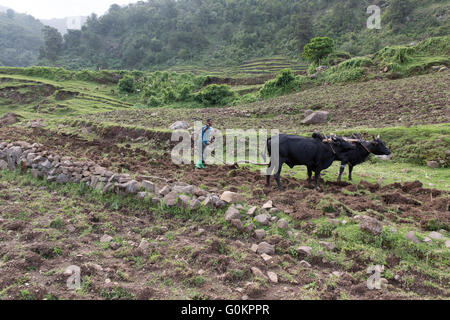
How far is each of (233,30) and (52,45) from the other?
50970 mm

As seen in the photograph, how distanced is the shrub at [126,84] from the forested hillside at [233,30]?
105 ft

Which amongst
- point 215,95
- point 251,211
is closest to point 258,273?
point 251,211

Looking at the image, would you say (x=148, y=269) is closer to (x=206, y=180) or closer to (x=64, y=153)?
(x=206, y=180)

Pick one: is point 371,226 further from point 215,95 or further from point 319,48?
point 319,48

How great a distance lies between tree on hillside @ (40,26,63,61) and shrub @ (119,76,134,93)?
52791mm

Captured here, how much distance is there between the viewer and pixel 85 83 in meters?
41.1

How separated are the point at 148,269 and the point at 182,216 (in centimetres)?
181

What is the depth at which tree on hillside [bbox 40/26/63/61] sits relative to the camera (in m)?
78.1

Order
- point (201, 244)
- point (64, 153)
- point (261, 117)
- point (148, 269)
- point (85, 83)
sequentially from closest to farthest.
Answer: point (148, 269), point (201, 244), point (64, 153), point (261, 117), point (85, 83)

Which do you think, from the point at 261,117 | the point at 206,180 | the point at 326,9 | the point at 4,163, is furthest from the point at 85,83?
the point at 326,9

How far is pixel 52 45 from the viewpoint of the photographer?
79.3 meters

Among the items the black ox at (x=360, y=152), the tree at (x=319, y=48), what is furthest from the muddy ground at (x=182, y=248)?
the tree at (x=319, y=48)

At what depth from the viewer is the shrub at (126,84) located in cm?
3909

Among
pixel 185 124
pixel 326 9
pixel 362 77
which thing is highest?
pixel 326 9
